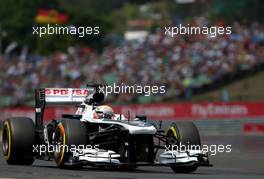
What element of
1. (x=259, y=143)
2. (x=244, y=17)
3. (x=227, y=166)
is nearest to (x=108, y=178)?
(x=227, y=166)

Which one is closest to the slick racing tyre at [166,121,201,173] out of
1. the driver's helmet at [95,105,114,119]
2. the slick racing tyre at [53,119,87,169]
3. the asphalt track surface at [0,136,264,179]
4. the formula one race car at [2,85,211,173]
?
the formula one race car at [2,85,211,173]

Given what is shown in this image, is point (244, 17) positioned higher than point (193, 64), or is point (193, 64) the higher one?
point (244, 17)

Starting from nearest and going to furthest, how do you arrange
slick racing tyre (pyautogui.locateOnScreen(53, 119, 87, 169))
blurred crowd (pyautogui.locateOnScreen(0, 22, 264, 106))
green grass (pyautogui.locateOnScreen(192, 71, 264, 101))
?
slick racing tyre (pyautogui.locateOnScreen(53, 119, 87, 169)) → green grass (pyautogui.locateOnScreen(192, 71, 264, 101)) → blurred crowd (pyautogui.locateOnScreen(0, 22, 264, 106))

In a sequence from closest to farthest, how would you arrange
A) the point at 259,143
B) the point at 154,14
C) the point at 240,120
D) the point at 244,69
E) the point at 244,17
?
the point at 259,143 < the point at 240,120 < the point at 244,69 < the point at 244,17 < the point at 154,14

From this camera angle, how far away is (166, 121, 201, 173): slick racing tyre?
14.0 metres

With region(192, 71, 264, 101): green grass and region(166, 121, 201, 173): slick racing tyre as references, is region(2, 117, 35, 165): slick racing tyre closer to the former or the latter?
region(166, 121, 201, 173): slick racing tyre

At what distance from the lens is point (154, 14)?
56.6 metres

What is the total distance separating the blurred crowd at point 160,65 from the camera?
36.8 m

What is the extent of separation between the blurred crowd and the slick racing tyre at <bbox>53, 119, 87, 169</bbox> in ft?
73.7

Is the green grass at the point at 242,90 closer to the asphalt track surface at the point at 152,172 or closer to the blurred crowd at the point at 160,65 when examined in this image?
the blurred crowd at the point at 160,65

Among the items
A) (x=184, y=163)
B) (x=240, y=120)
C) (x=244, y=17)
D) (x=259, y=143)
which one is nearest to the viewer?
(x=184, y=163)

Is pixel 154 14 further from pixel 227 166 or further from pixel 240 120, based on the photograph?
pixel 227 166

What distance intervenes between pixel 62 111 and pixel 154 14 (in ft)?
69.1

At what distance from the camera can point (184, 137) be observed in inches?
552
